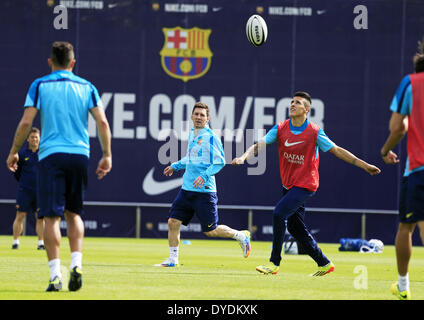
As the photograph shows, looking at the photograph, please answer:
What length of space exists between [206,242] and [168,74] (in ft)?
15.0

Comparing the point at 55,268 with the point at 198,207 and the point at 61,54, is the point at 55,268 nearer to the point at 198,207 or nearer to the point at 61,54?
the point at 61,54

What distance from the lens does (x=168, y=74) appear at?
2270 centimetres

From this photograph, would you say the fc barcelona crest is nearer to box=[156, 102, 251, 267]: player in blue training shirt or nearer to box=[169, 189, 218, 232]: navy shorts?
box=[156, 102, 251, 267]: player in blue training shirt

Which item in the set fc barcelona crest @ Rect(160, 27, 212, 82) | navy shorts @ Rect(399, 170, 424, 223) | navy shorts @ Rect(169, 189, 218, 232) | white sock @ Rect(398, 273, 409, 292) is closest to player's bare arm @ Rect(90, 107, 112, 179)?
navy shorts @ Rect(399, 170, 424, 223)

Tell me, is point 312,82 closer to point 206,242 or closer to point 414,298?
point 206,242

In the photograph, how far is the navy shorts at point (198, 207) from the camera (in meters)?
12.3

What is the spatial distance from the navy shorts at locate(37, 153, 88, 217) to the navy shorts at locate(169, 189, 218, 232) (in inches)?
182

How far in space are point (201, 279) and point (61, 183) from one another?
106 inches

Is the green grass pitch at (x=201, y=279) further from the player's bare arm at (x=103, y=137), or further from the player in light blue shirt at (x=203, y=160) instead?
the player in light blue shirt at (x=203, y=160)

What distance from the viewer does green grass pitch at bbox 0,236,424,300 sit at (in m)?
7.67

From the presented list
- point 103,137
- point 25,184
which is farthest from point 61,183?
point 25,184

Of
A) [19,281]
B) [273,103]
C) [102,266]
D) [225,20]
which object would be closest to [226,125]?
[273,103]

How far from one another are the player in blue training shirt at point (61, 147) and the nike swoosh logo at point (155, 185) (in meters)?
14.7
